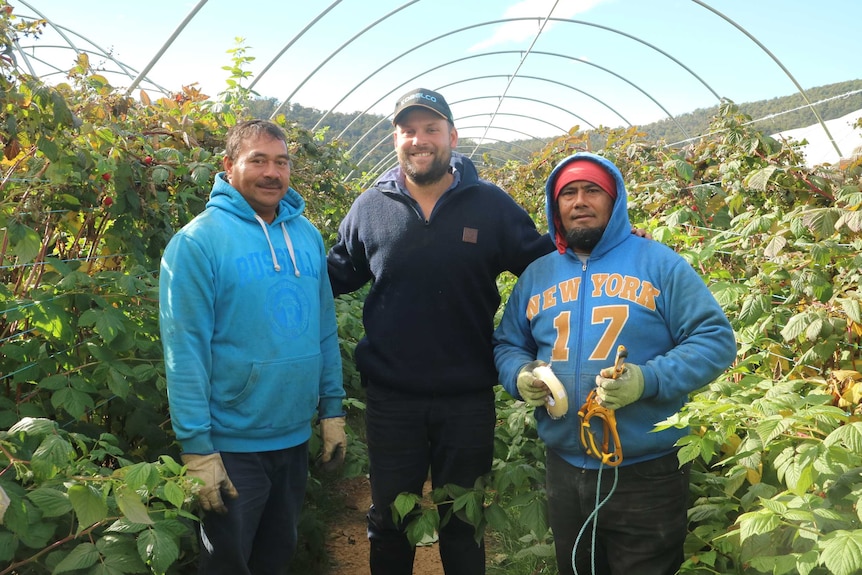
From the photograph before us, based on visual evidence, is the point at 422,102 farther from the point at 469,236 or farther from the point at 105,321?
the point at 105,321

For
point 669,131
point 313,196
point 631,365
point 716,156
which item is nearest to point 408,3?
point 313,196

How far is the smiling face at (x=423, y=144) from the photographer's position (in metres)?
2.80

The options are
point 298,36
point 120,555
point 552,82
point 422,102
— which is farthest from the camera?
point 552,82

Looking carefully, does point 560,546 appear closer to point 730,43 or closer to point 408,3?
point 408,3

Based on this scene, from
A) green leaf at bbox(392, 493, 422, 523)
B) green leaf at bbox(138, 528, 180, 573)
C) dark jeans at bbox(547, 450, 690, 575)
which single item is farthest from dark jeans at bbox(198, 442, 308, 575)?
dark jeans at bbox(547, 450, 690, 575)

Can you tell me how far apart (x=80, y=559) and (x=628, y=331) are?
165cm

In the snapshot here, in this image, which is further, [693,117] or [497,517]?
[693,117]

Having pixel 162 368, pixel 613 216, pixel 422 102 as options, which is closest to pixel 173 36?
pixel 422 102

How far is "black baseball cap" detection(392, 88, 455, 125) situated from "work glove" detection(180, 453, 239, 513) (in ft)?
4.73

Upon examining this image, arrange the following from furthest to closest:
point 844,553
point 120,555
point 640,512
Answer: point 640,512 < point 120,555 < point 844,553

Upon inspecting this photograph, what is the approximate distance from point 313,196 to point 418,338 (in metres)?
3.40

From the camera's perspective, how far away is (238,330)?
2348mm

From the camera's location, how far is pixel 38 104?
2.06m

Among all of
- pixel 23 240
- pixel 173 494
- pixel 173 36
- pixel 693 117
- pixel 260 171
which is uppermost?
pixel 693 117
